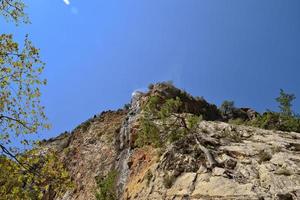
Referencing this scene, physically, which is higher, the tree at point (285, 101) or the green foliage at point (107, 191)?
the tree at point (285, 101)

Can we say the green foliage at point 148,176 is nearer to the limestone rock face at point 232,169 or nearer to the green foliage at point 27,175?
the limestone rock face at point 232,169

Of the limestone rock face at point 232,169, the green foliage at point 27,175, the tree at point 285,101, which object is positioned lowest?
the green foliage at point 27,175

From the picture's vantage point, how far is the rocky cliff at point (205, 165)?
18.6 metres

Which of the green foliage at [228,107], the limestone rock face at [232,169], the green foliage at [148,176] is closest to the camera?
the limestone rock face at [232,169]

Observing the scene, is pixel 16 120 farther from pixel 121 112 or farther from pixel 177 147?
pixel 121 112

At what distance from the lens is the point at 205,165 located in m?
21.7

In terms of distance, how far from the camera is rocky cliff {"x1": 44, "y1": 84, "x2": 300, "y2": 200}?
18.6 meters

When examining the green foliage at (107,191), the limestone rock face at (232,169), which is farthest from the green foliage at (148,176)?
the green foliage at (107,191)

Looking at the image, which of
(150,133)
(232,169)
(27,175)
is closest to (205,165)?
(232,169)

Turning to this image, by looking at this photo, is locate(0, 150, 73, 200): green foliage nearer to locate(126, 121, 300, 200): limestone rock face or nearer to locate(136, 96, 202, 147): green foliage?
locate(126, 121, 300, 200): limestone rock face

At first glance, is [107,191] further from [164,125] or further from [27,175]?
[27,175]

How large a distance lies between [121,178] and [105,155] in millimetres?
12178

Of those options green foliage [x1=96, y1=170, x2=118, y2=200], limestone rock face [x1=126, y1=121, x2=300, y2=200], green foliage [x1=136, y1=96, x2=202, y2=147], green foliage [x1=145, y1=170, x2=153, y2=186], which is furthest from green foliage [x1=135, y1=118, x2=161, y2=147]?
green foliage [x1=96, y1=170, x2=118, y2=200]

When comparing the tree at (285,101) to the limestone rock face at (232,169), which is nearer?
the limestone rock face at (232,169)
